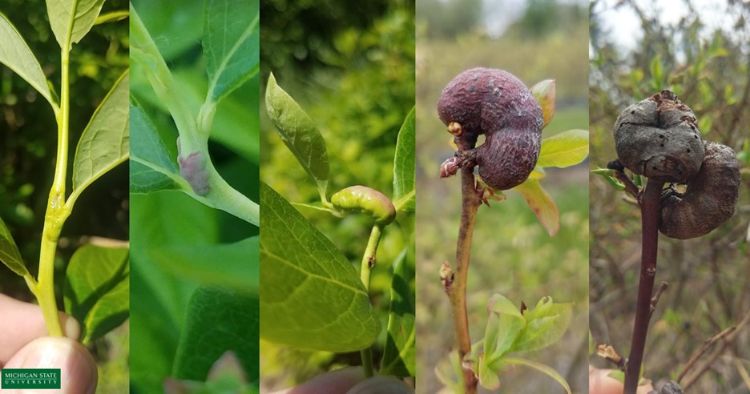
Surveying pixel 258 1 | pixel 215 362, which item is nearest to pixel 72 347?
pixel 215 362

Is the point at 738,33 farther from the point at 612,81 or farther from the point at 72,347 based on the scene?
the point at 72,347

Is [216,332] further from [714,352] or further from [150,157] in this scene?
[714,352]

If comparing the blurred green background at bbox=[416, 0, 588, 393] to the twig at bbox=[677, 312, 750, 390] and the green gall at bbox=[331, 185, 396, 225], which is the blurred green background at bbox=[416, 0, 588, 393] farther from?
the green gall at bbox=[331, 185, 396, 225]

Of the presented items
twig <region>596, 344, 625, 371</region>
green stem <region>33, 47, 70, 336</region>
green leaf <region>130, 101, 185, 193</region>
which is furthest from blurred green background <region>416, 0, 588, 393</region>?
green stem <region>33, 47, 70, 336</region>

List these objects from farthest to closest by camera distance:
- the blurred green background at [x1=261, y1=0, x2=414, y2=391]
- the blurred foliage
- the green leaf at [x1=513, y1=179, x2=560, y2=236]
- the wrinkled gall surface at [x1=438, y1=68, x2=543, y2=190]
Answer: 1. the blurred foliage
2. the green leaf at [x1=513, y1=179, x2=560, y2=236]
3. the blurred green background at [x1=261, y1=0, x2=414, y2=391]
4. the wrinkled gall surface at [x1=438, y1=68, x2=543, y2=190]

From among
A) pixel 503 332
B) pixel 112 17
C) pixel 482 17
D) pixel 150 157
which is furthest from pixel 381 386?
pixel 482 17

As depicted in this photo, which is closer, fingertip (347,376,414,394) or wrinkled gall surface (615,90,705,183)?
wrinkled gall surface (615,90,705,183)

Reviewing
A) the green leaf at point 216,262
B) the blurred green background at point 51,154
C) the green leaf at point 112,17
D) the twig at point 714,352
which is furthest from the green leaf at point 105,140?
the twig at point 714,352

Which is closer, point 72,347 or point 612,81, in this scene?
point 72,347
